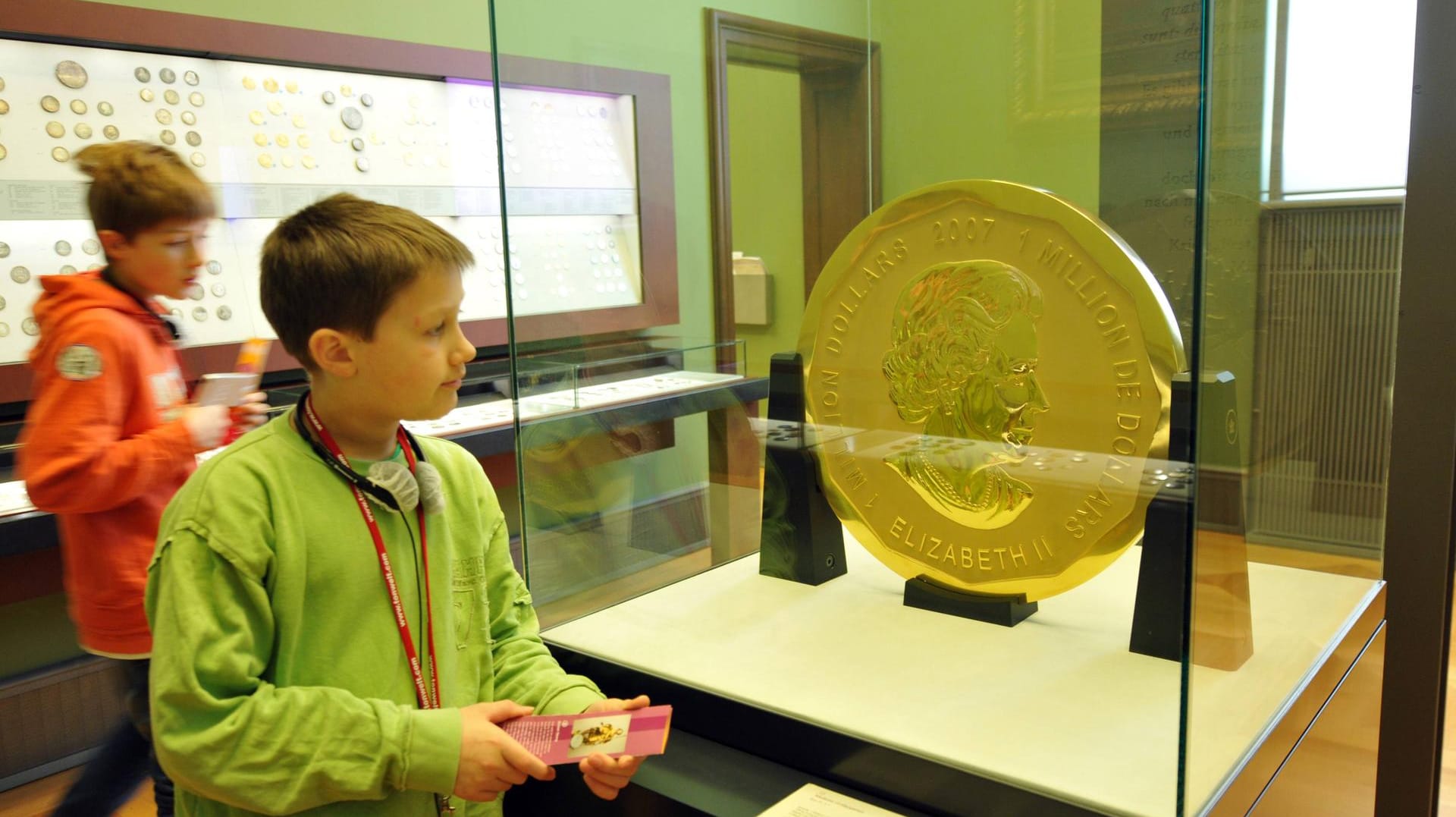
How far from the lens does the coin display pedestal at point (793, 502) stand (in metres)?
1.56

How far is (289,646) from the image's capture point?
0.98 metres

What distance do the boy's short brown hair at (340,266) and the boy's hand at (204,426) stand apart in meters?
0.69

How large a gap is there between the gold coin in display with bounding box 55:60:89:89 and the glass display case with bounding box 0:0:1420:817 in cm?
165

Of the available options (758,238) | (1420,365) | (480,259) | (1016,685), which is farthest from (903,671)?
(480,259)

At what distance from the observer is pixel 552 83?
5.00ft

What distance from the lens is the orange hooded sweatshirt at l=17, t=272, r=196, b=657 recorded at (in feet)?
5.08

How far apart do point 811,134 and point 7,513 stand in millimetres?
1802

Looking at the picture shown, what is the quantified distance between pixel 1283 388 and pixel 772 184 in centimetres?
69

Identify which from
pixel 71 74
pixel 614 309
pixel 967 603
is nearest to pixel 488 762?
pixel 967 603

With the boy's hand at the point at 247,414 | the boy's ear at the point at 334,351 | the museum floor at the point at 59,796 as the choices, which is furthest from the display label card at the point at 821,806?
the museum floor at the point at 59,796

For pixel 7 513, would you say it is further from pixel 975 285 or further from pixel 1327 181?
pixel 1327 181

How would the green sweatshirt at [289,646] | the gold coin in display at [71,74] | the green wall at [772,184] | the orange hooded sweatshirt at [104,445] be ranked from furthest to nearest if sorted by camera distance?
the gold coin in display at [71,74] < the orange hooded sweatshirt at [104,445] < the green wall at [772,184] < the green sweatshirt at [289,646]

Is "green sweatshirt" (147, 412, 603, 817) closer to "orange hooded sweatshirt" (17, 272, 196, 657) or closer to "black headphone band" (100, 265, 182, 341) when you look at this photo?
"orange hooded sweatshirt" (17, 272, 196, 657)

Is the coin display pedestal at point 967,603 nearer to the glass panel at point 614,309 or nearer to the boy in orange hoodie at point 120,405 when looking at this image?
the glass panel at point 614,309
